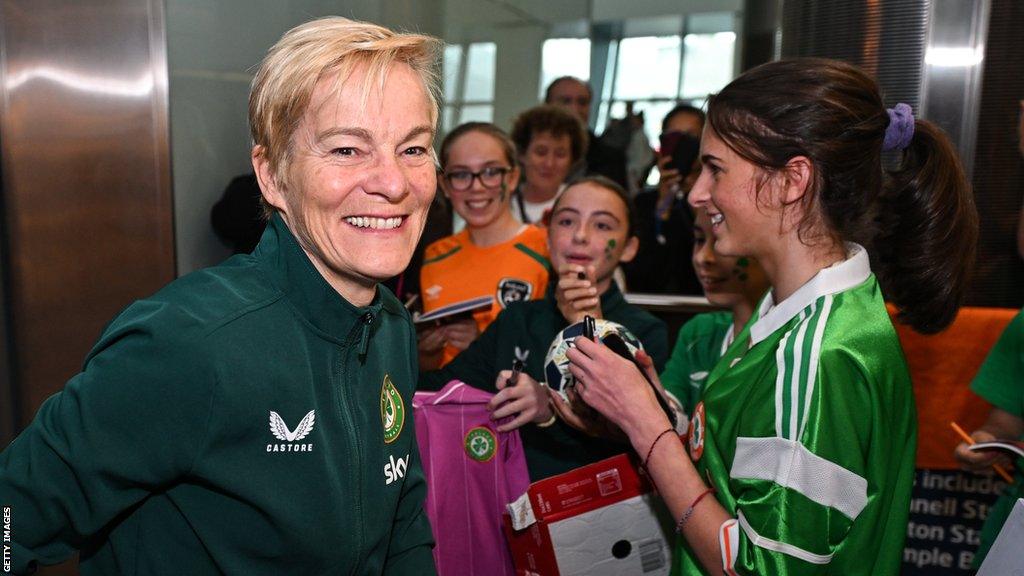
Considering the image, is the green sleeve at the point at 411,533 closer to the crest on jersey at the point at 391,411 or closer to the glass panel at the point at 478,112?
the crest on jersey at the point at 391,411

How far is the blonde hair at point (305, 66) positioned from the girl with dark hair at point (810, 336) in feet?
2.33

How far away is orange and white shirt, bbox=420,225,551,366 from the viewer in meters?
2.89

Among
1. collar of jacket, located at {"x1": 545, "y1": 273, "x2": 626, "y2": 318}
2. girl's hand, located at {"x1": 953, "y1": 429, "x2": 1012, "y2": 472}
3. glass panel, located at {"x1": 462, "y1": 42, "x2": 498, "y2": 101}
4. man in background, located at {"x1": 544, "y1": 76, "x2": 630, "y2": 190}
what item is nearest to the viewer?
girl's hand, located at {"x1": 953, "y1": 429, "x2": 1012, "y2": 472}

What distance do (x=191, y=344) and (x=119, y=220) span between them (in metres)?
2.50

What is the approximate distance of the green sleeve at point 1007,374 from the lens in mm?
2131

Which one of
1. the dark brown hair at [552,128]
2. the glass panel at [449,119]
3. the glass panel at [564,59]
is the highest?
the glass panel at [564,59]

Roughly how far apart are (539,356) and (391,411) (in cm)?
106

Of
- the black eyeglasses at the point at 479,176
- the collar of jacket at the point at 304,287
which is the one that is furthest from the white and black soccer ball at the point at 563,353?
the black eyeglasses at the point at 479,176

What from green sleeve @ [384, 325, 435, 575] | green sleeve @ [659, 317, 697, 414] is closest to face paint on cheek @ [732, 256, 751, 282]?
green sleeve @ [659, 317, 697, 414]

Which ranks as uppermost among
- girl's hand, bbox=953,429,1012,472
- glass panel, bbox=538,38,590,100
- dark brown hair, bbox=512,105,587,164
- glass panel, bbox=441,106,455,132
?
glass panel, bbox=538,38,590,100

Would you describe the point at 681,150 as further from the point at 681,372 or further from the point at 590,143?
the point at 681,372

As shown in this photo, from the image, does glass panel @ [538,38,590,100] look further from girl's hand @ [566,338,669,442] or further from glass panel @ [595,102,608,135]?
girl's hand @ [566,338,669,442]

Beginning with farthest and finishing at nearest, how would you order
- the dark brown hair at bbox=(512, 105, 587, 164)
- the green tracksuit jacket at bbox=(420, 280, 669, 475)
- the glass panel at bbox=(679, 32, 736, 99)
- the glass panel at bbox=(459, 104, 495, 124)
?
the glass panel at bbox=(679, 32, 736, 99)
the glass panel at bbox=(459, 104, 495, 124)
the dark brown hair at bbox=(512, 105, 587, 164)
the green tracksuit jacket at bbox=(420, 280, 669, 475)

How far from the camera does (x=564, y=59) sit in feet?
32.3
